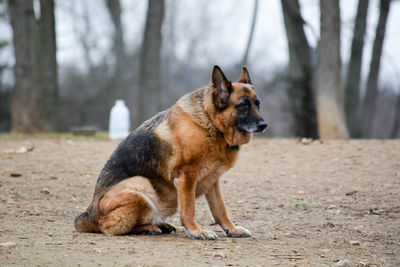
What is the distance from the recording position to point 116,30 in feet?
96.5

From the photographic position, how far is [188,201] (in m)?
5.08

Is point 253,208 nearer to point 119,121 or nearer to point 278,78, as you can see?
point 119,121

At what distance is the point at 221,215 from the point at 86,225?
1558 mm

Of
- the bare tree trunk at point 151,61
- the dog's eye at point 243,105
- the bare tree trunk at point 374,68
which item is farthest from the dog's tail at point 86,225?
the bare tree trunk at point 374,68

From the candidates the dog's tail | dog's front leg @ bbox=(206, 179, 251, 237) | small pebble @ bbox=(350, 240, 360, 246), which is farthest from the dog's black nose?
the dog's tail

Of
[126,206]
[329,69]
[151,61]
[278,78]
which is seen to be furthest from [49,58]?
[126,206]

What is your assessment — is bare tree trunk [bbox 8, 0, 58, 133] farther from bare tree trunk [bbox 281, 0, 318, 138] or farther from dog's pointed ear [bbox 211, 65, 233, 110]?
dog's pointed ear [bbox 211, 65, 233, 110]

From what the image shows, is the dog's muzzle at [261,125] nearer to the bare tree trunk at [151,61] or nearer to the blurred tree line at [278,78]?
the blurred tree line at [278,78]

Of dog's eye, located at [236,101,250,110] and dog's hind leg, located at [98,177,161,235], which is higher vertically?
dog's eye, located at [236,101,250,110]

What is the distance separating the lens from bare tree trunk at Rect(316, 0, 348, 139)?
39.9 ft

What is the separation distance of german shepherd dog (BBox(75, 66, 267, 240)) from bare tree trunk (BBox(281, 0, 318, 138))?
9082 millimetres

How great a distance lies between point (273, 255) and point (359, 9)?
1667 cm

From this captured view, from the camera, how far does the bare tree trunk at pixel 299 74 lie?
1381 cm

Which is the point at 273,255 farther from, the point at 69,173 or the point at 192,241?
the point at 69,173
